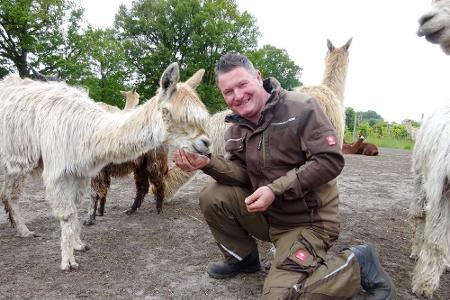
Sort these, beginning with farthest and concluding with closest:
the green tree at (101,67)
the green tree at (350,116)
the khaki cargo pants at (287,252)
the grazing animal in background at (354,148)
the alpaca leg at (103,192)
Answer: the green tree at (350,116) < the green tree at (101,67) < the grazing animal in background at (354,148) < the alpaca leg at (103,192) < the khaki cargo pants at (287,252)

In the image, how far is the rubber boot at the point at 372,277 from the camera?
2.58 m

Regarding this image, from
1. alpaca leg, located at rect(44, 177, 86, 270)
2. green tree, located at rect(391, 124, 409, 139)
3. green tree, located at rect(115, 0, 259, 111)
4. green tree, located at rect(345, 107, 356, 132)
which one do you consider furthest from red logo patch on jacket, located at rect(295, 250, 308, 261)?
green tree, located at rect(345, 107, 356, 132)

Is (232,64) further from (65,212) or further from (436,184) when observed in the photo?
(65,212)

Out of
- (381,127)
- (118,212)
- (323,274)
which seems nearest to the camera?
(323,274)

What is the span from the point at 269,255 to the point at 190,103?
1.71 meters

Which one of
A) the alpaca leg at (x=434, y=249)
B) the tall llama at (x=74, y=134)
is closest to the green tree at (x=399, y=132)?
the alpaca leg at (x=434, y=249)

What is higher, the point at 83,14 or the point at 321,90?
the point at 83,14

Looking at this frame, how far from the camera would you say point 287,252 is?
2521 millimetres

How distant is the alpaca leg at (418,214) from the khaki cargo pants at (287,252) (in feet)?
4.88

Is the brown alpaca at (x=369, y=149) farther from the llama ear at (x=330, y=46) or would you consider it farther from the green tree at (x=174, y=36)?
the green tree at (x=174, y=36)

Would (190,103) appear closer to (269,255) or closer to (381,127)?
(269,255)

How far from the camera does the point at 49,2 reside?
79.7 feet

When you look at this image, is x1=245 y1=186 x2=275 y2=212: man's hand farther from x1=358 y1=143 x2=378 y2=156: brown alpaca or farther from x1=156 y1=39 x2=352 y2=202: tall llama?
x1=358 y1=143 x2=378 y2=156: brown alpaca

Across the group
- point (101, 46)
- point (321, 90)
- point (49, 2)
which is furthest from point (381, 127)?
point (321, 90)
